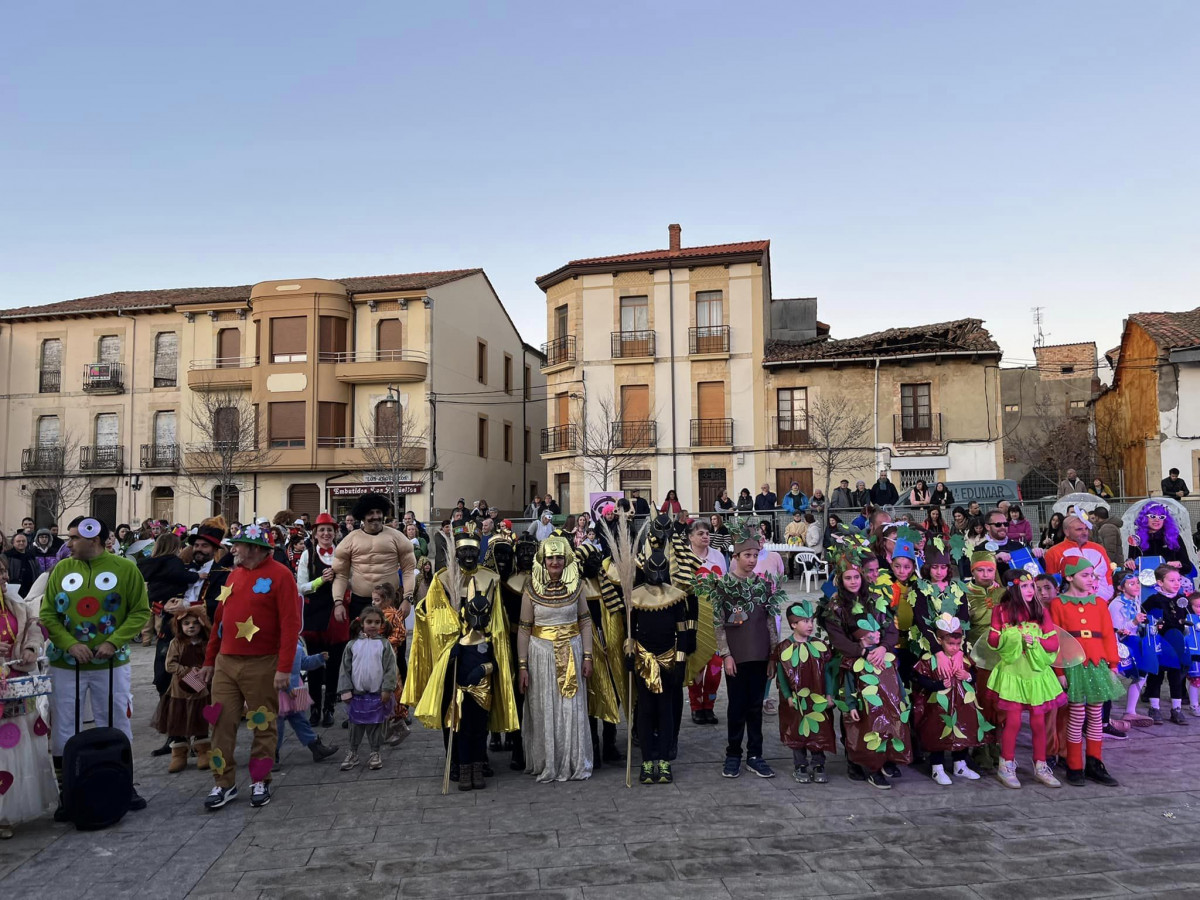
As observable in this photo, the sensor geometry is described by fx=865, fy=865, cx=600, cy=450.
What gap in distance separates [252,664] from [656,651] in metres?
2.72

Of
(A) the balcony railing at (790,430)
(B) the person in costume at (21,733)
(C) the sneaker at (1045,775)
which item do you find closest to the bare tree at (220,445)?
(A) the balcony railing at (790,430)

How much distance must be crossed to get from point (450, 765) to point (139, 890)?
6.86 ft

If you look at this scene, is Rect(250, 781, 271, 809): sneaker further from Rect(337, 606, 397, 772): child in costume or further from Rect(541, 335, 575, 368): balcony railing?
Rect(541, 335, 575, 368): balcony railing

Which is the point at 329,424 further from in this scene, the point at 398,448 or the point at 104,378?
the point at 104,378

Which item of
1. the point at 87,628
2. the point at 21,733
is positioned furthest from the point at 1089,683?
the point at 21,733

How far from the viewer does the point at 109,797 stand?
17.4 ft

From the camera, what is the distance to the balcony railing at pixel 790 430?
30.7 metres

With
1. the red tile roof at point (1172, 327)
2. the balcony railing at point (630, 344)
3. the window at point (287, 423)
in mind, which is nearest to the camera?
the red tile roof at point (1172, 327)

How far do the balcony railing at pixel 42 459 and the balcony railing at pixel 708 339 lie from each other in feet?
83.7

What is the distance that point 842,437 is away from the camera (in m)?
30.0

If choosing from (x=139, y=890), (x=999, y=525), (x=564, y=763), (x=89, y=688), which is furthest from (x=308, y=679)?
(x=999, y=525)

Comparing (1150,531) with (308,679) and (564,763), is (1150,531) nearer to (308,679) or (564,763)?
(564,763)

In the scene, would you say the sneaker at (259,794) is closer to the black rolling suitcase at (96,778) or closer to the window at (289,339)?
the black rolling suitcase at (96,778)

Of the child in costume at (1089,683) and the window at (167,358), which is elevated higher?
the window at (167,358)
